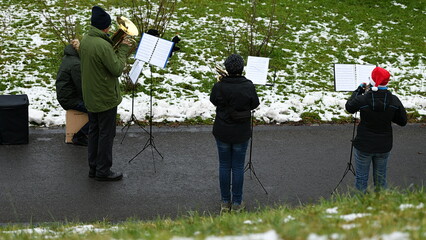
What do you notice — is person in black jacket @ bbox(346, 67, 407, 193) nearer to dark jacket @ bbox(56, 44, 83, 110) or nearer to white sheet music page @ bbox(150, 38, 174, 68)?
white sheet music page @ bbox(150, 38, 174, 68)

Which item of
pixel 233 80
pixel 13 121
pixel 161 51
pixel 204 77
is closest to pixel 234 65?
pixel 233 80

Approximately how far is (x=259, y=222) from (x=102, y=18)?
3476mm

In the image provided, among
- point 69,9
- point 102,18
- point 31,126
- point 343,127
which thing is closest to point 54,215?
point 102,18

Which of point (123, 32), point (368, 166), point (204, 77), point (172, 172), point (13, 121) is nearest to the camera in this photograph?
point (368, 166)

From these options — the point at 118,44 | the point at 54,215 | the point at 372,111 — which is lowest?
the point at 54,215

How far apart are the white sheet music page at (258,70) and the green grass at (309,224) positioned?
7.16 ft

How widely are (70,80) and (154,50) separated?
5.60 feet

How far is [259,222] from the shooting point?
533 centimetres

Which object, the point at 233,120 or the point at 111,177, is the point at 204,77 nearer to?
the point at 111,177

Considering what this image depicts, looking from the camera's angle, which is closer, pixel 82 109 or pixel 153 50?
pixel 153 50

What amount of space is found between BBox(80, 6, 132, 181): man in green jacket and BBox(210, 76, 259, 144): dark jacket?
1506mm

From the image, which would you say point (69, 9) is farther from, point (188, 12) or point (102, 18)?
point (102, 18)

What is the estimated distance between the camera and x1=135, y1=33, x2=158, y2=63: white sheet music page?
26.0 ft

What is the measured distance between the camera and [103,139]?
771cm
